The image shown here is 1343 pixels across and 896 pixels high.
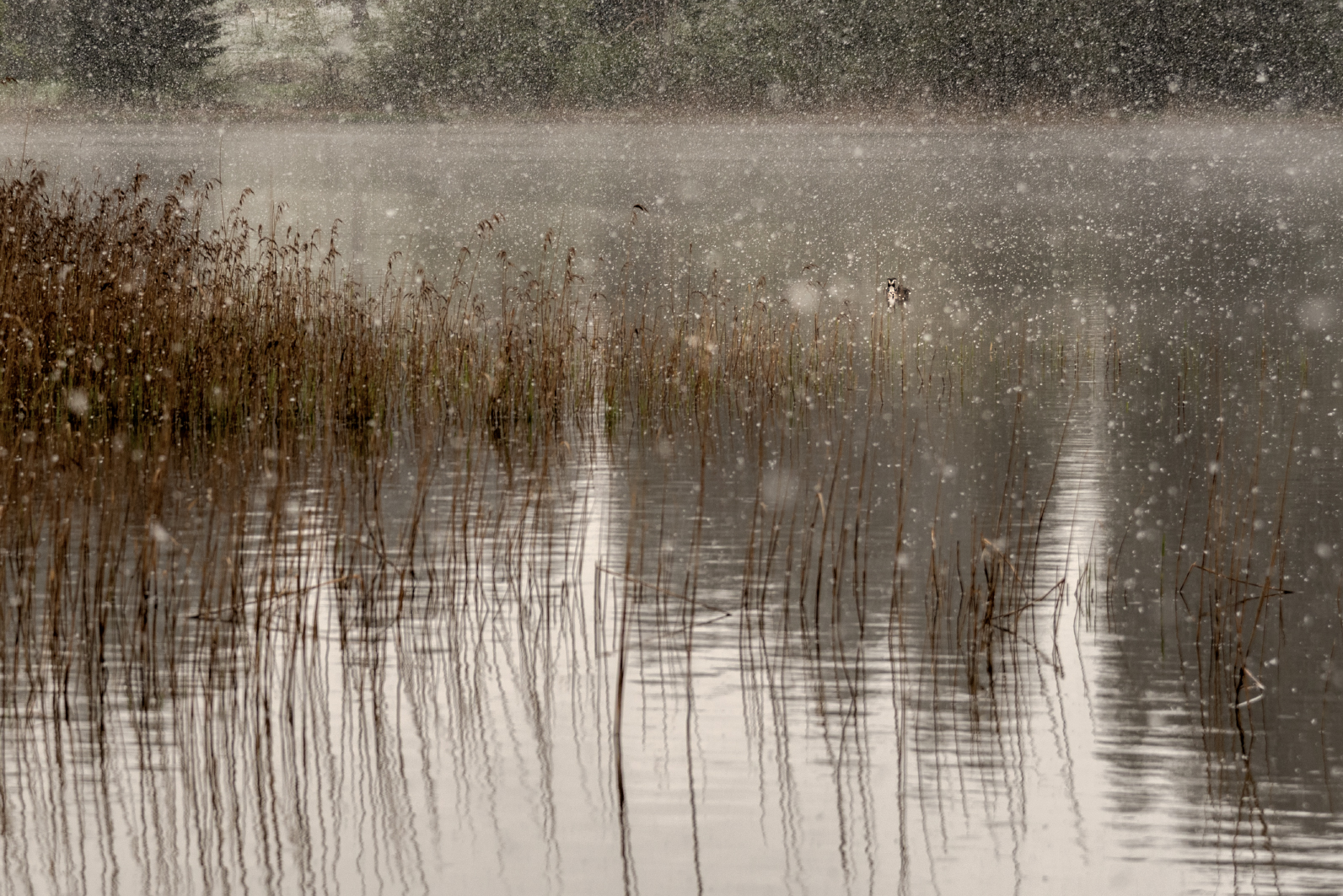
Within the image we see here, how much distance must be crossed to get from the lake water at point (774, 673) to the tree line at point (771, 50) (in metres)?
39.6

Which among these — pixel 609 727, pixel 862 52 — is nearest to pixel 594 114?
pixel 862 52

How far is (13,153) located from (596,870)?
120 feet

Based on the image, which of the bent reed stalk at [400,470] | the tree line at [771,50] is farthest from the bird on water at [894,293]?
the tree line at [771,50]

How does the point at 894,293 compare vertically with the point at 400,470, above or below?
above

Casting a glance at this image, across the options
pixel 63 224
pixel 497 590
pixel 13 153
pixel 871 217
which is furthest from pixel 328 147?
pixel 497 590

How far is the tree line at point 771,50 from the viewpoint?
49.9 meters

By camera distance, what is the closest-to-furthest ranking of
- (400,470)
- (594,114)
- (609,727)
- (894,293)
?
(609,727) → (400,470) → (894,293) → (594,114)

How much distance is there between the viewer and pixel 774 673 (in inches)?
217

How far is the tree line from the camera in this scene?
1964 inches

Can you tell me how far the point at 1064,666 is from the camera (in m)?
5.62

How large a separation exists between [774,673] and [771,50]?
161ft

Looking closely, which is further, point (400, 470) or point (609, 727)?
point (400, 470)

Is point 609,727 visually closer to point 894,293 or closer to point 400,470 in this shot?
point 400,470

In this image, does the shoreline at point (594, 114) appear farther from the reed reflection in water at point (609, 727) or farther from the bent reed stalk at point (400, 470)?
the reed reflection in water at point (609, 727)
